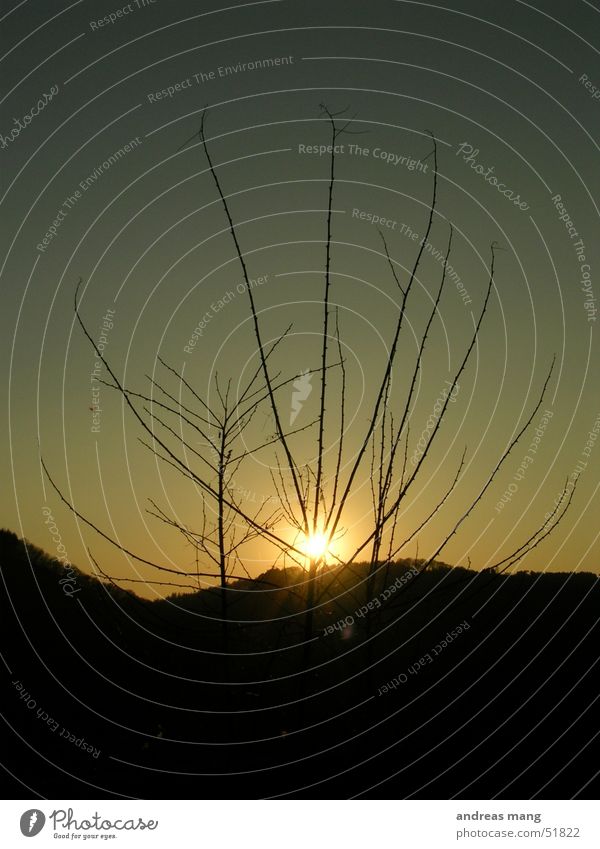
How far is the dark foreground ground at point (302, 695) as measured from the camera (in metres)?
3.63

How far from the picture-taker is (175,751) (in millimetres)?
4082

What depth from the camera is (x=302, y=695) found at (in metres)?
3.18
